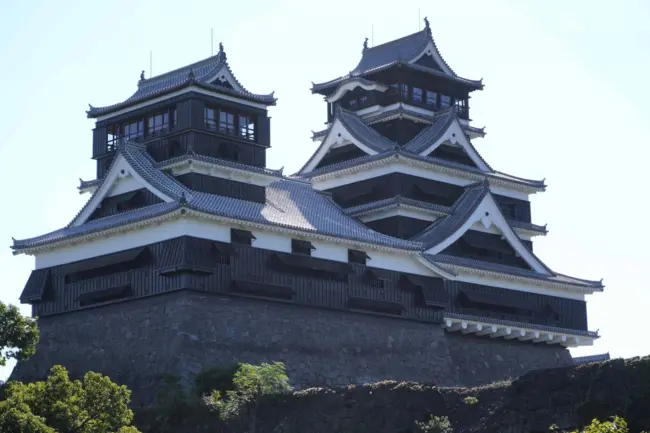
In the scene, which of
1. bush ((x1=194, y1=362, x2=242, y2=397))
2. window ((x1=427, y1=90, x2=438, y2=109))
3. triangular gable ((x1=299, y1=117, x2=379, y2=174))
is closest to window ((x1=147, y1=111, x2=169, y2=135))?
triangular gable ((x1=299, y1=117, x2=379, y2=174))

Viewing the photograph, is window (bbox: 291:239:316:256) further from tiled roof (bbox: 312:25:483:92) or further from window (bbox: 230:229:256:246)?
tiled roof (bbox: 312:25:483:92)

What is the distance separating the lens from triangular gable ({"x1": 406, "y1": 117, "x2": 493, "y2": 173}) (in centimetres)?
7169

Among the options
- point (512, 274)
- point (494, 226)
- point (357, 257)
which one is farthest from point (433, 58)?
point (357, 257)

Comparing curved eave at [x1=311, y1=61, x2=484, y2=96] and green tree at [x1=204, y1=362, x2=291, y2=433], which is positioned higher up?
curved eave at [x1=311, y1=61, x2=484, y2=96]

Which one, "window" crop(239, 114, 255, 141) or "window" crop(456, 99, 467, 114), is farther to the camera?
"window" crop(456, 99, 467, 114)

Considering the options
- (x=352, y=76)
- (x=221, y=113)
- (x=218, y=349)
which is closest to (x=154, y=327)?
(x=218, y=349)

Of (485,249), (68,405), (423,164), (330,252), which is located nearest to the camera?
(68,405)

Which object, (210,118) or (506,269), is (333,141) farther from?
(210,118)

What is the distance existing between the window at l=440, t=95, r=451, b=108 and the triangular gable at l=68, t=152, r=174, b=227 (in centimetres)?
2129

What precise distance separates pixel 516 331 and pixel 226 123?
17.1 m

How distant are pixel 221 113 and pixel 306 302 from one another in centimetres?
906

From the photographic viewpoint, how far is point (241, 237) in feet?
191

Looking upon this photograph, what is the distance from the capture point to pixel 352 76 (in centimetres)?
7506

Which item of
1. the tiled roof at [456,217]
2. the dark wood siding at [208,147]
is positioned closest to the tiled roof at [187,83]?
the dark wood siding at [208,147]
